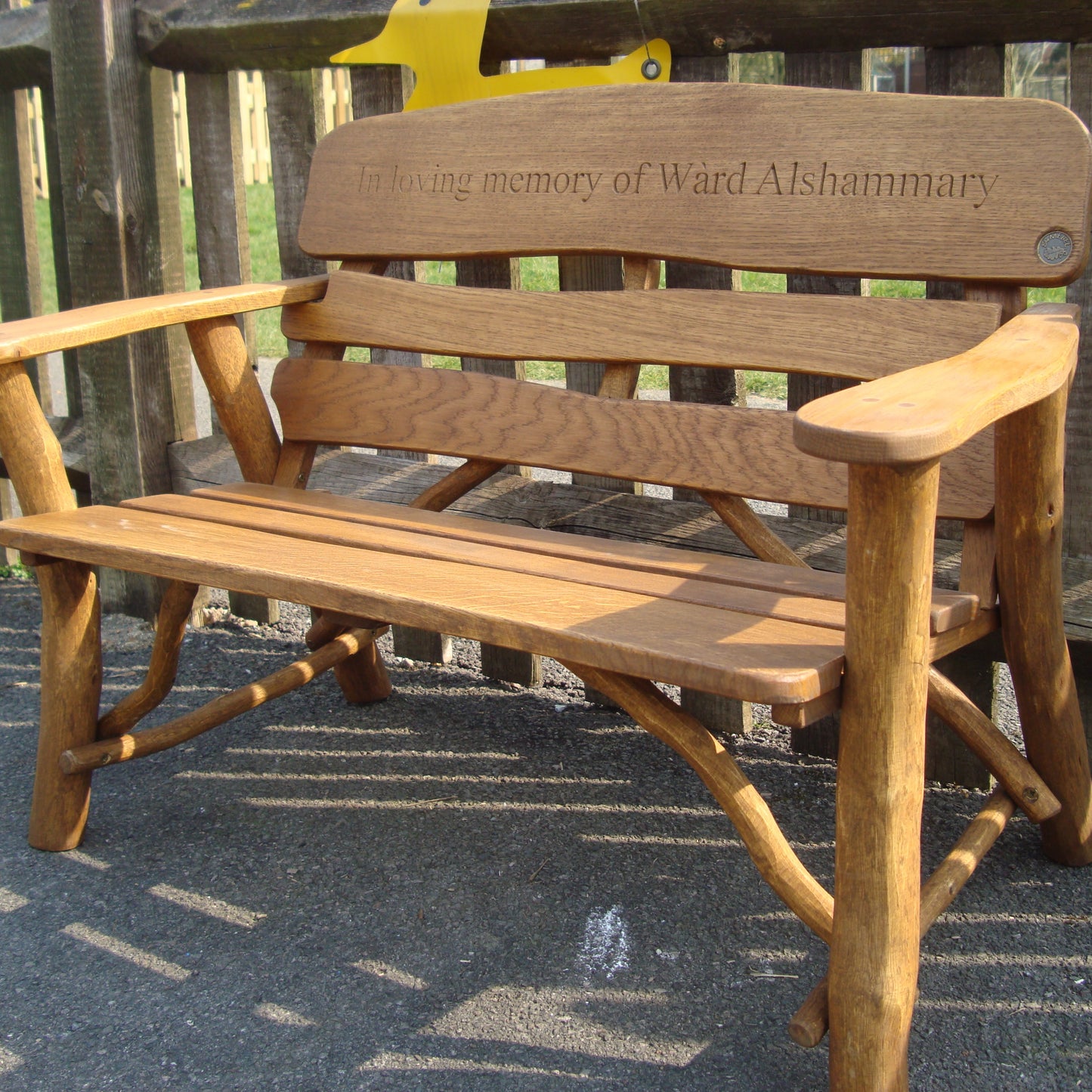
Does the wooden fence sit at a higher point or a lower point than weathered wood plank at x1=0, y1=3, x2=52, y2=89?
lower

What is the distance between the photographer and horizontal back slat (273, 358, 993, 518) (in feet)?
6.22

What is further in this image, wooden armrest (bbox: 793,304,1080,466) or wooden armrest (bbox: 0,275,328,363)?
wooden armrest (bbox: 0,275,328,363)

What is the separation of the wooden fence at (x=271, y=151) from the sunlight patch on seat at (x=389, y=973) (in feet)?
3.18

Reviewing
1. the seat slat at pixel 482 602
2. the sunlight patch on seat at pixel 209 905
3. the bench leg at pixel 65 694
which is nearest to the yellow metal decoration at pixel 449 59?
the seat slat at pixel 482 602

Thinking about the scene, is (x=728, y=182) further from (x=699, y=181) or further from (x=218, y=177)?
(x=218, y=177)

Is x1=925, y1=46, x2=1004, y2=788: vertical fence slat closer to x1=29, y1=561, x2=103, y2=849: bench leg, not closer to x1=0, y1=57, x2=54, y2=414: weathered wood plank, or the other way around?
x1=29, y1=561, x2=103, y2=849: bench leg

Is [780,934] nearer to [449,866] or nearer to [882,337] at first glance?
[449,866]

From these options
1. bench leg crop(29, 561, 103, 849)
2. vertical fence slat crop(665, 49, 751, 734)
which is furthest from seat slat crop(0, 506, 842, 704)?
vertical fence slat crop(665, 49, 751, 734)

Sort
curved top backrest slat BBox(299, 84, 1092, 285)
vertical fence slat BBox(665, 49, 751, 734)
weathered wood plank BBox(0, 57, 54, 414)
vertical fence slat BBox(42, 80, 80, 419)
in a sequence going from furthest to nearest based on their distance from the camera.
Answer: weathered wood plank BBox(0, 57, 54, 414), vertical fence slat BBox(42, 80, 80, 419), vertical fence slat BBox(665, 49, 751, 734), curved top backrest slat BBox(299, 84, 1092, 285)

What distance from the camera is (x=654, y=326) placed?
2.10 metres

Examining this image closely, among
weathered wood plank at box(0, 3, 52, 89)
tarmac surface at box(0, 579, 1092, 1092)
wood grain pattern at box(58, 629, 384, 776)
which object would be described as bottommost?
tarmac surface at box(0, 579, 1092, 1092)

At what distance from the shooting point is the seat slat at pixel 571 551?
1.65m

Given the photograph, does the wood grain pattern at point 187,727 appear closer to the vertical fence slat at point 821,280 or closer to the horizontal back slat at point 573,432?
the horizontal back slat at point 573,432

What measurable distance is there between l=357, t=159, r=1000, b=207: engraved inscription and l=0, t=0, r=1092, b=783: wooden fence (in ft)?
0.78
